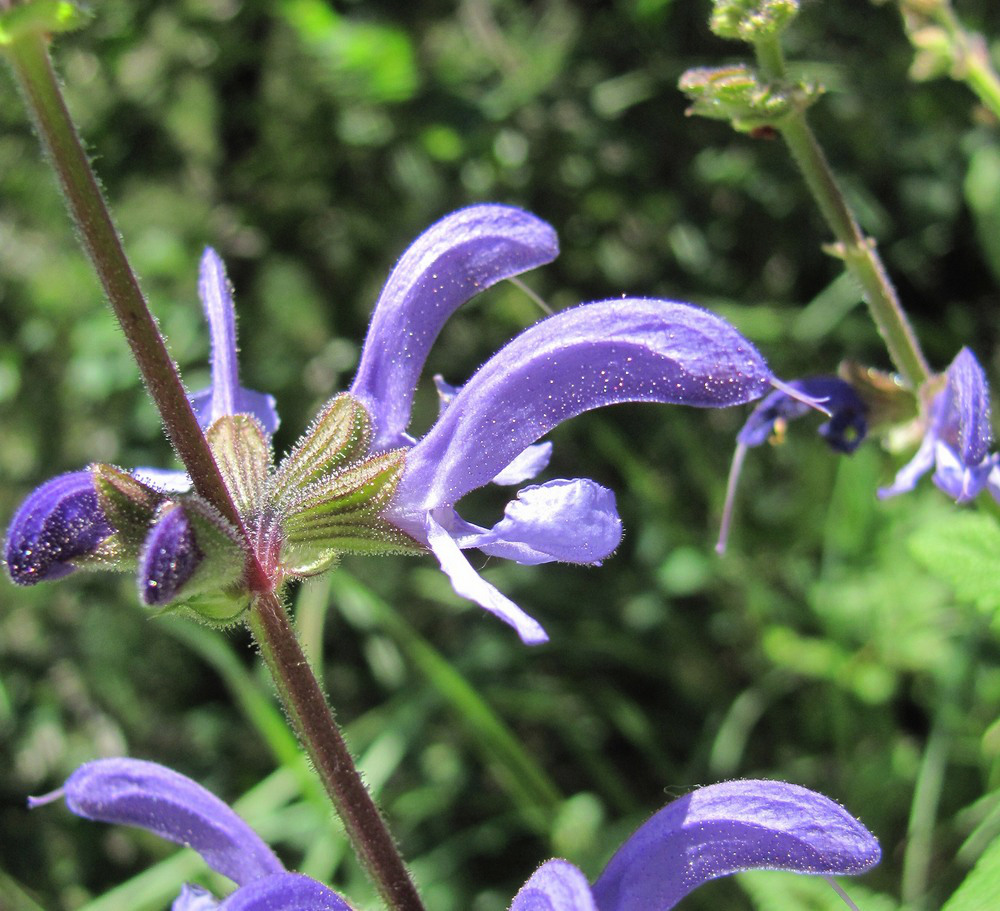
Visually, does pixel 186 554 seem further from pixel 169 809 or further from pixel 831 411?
pixel 831 411

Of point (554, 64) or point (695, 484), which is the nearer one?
point (554, 64)

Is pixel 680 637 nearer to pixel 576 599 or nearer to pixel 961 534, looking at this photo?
pixel 576 599

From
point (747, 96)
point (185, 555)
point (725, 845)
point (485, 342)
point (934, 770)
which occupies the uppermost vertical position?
point (747, 96)

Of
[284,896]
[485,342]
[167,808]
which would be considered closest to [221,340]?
[167,808]

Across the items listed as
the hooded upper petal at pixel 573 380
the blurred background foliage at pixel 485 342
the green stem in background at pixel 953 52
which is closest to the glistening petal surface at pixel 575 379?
the hooded upper petal at pixel 573 380

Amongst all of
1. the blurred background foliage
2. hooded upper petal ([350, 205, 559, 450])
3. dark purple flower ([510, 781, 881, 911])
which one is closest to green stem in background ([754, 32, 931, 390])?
hooded upper petal ([350, 205, 559, 450])

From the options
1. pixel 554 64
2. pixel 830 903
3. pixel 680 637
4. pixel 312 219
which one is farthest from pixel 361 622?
pixel 830 903

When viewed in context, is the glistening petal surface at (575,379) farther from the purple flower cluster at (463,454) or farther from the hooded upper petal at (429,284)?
the hooded upper petal at (429,284)
